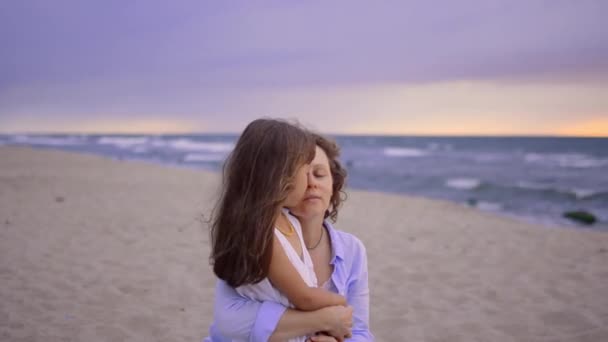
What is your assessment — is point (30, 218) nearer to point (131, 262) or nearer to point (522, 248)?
point (131, 262)

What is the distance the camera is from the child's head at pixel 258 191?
5.49 ft

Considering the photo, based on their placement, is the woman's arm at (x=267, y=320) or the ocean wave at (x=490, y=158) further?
the ocean wave at (x=490, y=158)

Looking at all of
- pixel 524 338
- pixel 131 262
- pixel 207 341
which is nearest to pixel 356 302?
pixel 207 341

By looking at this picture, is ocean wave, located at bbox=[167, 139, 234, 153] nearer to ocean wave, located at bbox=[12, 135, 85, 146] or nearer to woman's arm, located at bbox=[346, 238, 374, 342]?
ocean wave, located at bbox=[12, 135, 85, 146]

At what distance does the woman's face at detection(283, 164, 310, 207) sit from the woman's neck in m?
0.19

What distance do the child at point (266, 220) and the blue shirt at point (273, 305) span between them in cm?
6

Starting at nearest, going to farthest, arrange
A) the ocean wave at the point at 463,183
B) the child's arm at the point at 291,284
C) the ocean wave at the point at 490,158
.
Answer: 1. the child's arm at the point at 291,284
2. the ocean wave at the point at 463,183
3. the ocean wave at the point at 490,158

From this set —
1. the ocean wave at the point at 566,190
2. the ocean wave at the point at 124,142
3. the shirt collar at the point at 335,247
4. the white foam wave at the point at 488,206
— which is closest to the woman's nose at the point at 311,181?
the shirt collar at the point at 335,247

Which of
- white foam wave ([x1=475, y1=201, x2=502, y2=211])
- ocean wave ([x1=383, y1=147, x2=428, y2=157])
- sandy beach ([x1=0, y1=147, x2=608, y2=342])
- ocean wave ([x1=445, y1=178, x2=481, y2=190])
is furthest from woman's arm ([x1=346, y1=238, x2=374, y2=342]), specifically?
ocean wave ([x1=383, y1=147, x2=428, y2=157])

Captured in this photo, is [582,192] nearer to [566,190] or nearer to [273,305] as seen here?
[566,190]

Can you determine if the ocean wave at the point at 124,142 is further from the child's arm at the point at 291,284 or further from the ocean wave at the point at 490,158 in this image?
the child's arm at the point at 291,284

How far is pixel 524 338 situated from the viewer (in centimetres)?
368

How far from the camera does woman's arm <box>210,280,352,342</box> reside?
5.71ft

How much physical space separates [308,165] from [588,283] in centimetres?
Result: 452
